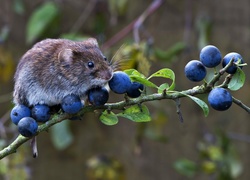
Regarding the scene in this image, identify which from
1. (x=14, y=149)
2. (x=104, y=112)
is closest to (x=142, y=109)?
(x=104, y=112)

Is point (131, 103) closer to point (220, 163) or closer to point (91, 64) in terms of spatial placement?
point (91, 64)

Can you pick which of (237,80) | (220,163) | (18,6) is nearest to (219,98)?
(237,80)

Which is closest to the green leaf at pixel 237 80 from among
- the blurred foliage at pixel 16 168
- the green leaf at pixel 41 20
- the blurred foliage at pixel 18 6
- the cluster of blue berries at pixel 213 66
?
the cluster of blue berries at pixel 213 66

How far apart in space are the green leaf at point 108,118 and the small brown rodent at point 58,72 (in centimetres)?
7

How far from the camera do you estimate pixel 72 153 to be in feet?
8.41

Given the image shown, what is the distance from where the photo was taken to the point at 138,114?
3.05 ft

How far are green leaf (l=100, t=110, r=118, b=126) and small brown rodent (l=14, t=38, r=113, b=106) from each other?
72 millimetres

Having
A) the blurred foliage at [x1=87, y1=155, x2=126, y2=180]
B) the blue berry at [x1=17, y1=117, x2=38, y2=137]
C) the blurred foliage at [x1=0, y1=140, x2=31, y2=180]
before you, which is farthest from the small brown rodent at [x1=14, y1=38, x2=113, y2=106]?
the blurred foliage at [x1=87, y1=155, x2=126, y2=180]

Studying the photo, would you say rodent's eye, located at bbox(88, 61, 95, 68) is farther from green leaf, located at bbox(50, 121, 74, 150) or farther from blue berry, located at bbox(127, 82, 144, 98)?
green leaf, located at bbox(50, 121, 74, 150)

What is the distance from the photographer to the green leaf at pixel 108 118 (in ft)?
3.06

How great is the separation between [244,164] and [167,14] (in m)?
0.73

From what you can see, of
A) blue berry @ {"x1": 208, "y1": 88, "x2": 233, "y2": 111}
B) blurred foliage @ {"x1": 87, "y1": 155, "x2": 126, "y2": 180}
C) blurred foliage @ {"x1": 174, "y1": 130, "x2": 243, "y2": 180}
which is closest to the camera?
blue berry @ {"x1": 208, "y1": 88, "x2": 233, "y2": 111}

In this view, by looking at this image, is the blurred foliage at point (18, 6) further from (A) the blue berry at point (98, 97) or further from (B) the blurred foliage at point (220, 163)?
(A) the blue berry at point (98, 97)

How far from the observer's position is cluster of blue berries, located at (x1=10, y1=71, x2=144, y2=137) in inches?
34.6
